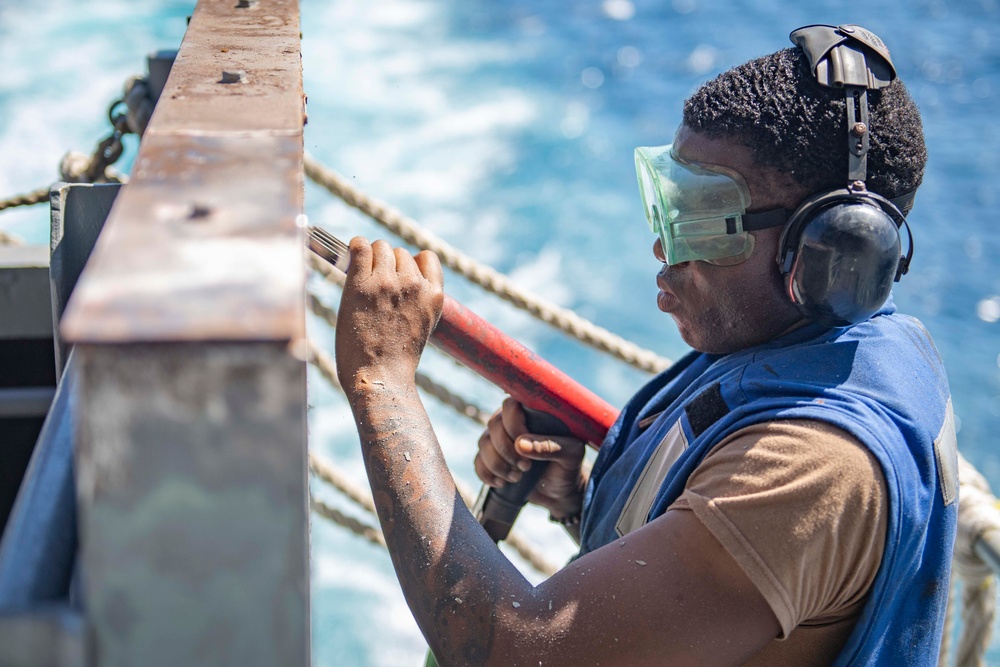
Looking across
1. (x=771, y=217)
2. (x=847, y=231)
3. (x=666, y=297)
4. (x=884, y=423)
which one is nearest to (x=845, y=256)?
(x=847, y=231)

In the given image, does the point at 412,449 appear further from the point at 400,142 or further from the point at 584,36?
the point at 584,36

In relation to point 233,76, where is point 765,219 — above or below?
below

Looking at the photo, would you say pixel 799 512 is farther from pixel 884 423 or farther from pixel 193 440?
pixel 193 440

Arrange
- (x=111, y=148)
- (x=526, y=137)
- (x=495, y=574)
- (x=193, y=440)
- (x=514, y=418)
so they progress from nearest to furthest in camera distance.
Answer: (x=193, y=440) < (x=495, y=574) < (x=514, y=418) < (x=111, y=148) < (x=526, y=137)

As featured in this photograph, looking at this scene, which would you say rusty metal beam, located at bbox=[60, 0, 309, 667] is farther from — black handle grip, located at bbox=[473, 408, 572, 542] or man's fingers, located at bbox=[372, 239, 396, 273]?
black handle grip, located at bbox=[473, 408, 572, 542]

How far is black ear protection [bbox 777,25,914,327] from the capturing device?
1343 millimetres

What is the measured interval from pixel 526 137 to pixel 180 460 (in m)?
10.1

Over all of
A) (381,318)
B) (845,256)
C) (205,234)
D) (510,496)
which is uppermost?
(205,234)

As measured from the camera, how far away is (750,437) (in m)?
1.26

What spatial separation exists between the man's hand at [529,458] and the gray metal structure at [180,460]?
1.16 m

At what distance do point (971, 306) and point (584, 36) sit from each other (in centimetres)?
709

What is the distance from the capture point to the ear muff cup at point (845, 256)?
1340mm

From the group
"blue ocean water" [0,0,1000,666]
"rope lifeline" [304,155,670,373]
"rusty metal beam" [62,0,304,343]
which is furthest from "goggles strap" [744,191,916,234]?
"blue ocean water" [0,0,1000,666]

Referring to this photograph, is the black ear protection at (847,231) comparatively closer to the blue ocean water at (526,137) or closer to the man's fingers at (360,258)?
the man's fingers at (360,258)
